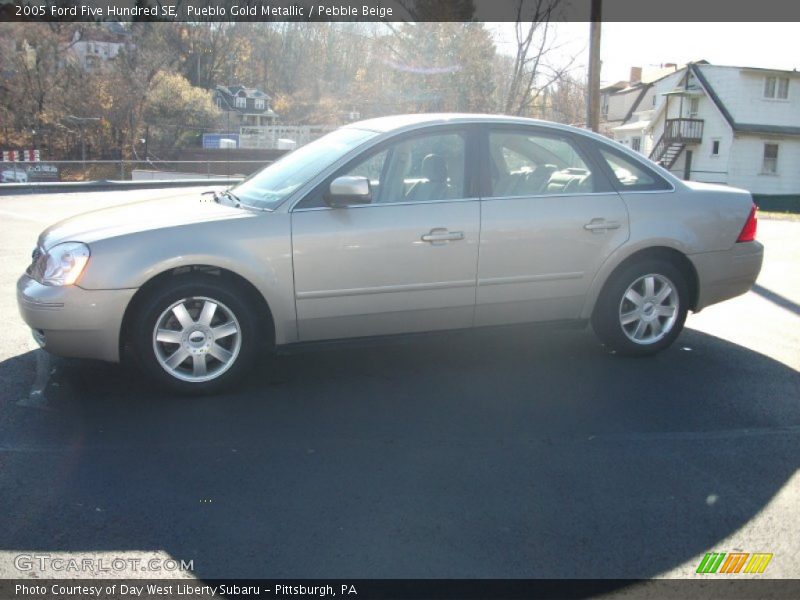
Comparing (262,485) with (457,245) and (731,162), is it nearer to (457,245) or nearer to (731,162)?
(457,245)

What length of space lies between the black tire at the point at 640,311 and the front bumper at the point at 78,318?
3.34 m

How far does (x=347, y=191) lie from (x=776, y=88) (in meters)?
44.8

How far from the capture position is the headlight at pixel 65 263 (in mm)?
4715

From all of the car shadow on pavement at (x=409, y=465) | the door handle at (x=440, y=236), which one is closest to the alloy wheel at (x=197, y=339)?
the car shadow on pavement at (x=409, y=465)

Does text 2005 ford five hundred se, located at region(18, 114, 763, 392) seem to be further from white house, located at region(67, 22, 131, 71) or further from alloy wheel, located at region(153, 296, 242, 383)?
white house, located at region(67, 22, 131, 71)

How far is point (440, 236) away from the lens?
5.28m

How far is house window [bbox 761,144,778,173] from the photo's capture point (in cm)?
4328

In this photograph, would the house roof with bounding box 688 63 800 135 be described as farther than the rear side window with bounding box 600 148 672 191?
Yes

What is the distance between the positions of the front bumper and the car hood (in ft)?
1.13

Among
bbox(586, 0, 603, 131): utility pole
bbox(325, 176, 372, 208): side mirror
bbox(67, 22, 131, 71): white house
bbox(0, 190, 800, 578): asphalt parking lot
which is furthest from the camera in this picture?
bbox(67, 22, 131, 71): white house

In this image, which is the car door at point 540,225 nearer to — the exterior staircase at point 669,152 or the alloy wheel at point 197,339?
the alloy wheel at point 197,339

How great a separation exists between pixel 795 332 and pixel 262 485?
528 centimetres

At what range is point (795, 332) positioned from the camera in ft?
22.9

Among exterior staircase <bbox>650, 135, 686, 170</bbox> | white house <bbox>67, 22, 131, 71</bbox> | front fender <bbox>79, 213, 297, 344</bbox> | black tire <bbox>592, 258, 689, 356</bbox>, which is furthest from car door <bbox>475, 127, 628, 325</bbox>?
white house <bbox>67, 22, 131, 71</bbox>
